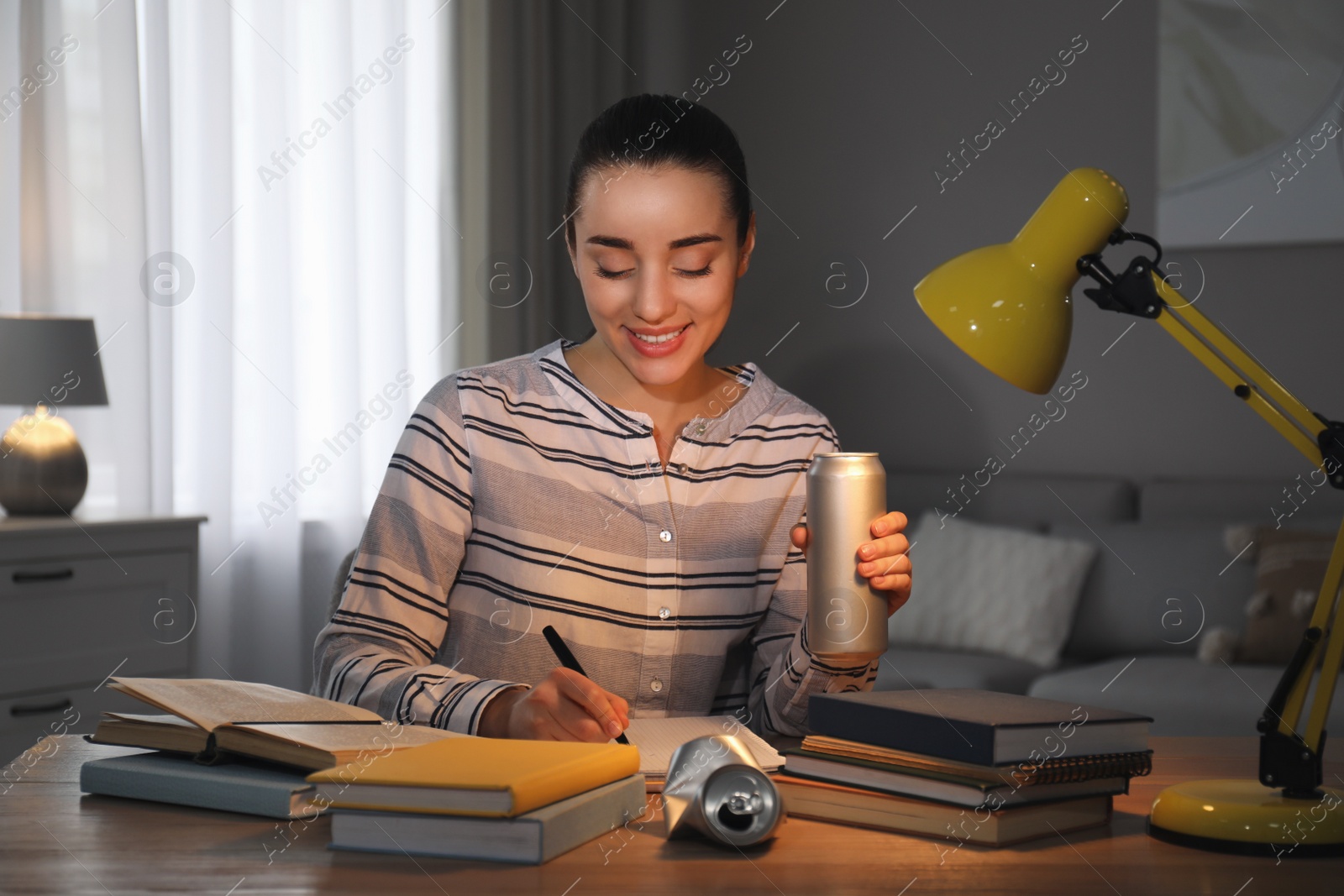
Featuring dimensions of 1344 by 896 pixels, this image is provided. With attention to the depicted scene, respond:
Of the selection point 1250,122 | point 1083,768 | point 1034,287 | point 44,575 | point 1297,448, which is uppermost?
point 1250,122

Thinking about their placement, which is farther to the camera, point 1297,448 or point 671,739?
point 671,739

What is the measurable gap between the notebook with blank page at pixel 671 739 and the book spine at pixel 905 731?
0.21 ft

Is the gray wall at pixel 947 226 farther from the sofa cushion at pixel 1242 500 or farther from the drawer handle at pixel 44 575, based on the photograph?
the drawer handle at pixel 44 575

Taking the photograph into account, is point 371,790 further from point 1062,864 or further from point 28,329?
point 28,329

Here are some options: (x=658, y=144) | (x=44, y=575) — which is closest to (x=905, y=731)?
(x=658, y=144)

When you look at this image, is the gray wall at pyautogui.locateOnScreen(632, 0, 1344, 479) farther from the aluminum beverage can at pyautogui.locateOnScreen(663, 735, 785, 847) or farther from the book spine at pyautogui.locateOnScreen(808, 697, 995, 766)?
the aluminum beverage can at pyautogui.locateOnScreen(663, 735, 785, 847)

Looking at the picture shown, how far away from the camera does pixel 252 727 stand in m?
0.89

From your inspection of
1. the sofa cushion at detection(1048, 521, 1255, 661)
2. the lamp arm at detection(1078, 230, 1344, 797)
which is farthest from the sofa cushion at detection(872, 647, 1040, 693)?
the lamp arm at detection(1078, 230, 1344, 797)

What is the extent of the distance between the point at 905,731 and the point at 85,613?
2062mm

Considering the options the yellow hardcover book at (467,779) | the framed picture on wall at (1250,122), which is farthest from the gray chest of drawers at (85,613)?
the framed picture on wall at (1250,122)

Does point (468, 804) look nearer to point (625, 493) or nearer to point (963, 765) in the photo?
point (963, 765)

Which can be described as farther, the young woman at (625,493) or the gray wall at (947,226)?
the gray wall at (947,226)

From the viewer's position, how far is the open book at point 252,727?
2.86 ft

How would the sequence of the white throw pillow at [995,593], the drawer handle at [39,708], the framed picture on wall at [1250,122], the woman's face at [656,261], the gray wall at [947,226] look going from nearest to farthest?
the woman's face at [656,261] < the drawer handle at [39,708] < the white throw pillow at [995,593] < the framed picture on wall at [1250,122] < the gray wall at [947,226]
